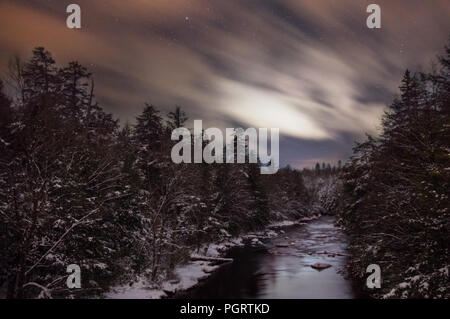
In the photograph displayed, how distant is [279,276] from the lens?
A: 2703cm

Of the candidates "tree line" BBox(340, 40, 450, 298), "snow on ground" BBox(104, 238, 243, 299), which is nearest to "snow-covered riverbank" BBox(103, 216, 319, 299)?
"snow on ground" BBox(104, 238, 243, 299)

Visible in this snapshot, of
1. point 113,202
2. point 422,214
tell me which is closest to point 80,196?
point 113,202

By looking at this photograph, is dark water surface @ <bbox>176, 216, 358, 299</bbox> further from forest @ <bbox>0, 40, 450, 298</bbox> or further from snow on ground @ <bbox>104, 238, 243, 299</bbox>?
forest @ <bbox>0, 40, 450, 298</bbox>

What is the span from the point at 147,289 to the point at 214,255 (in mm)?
15357

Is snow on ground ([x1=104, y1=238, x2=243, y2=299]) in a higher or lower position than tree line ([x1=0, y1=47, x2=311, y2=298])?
lower

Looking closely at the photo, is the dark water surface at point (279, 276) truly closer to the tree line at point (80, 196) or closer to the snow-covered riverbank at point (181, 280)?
the snow-covered riverbank at point (181, 280)

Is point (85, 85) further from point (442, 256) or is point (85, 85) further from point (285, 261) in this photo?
point (442, 256)

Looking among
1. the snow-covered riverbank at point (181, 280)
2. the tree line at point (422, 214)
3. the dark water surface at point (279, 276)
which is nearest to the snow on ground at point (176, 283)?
the snow-covered riverbank at point (181, 280)

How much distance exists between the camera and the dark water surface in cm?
2211

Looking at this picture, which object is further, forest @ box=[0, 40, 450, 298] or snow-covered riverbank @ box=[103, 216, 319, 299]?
snow-covered riverbank @ box=[103, 216, 319, 299]

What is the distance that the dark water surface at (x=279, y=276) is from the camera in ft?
72.5

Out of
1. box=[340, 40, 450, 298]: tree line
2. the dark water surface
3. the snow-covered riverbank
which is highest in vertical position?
box=[340, 40, 450, 298]: tree line

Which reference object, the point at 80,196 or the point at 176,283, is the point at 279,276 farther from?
the point at 80,196

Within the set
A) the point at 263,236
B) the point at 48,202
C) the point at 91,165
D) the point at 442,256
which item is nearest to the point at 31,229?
the point at 48,202
